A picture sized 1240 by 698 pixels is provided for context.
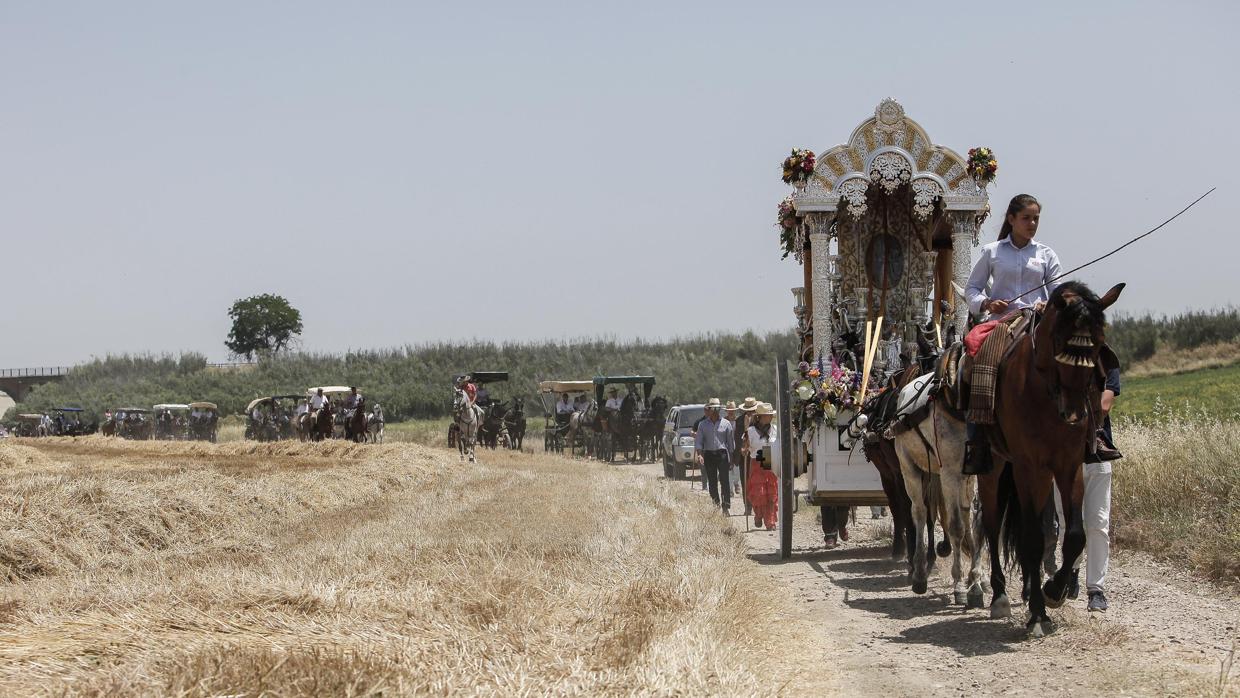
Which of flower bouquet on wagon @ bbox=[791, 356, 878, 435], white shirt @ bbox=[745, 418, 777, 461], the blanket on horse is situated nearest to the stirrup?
the blanket on horse

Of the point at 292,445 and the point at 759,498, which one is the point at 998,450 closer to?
the point at 759,498

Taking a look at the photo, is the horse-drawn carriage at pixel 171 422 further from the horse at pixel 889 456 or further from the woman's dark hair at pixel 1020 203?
the woman's dark hair at pixel 1020 203

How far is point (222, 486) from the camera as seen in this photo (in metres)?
15.5

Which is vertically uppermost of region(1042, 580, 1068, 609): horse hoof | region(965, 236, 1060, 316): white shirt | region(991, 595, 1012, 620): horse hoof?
region(965, 236, 1060, 316): white shirt

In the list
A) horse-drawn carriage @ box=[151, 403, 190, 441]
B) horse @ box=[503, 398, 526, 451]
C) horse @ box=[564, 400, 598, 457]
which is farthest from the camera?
horse-drawn carriage @ box=[151, 403, 190, 441]

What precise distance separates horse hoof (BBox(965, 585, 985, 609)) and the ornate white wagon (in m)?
3.09

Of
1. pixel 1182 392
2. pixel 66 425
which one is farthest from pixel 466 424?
pixel 66 425

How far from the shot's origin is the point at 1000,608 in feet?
26.8

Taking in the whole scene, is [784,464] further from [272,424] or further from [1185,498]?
[272,424]

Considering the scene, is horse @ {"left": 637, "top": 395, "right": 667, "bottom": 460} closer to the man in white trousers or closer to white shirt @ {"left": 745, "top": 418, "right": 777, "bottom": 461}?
white shirt @ {"left": 745, "top": 418, "right": 777, "bottom": 461}

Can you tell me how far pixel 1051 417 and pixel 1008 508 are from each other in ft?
3.79

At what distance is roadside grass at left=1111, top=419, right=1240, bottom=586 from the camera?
33.4 feet

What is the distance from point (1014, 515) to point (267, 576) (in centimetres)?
470

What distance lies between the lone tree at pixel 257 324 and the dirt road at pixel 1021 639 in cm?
11666
